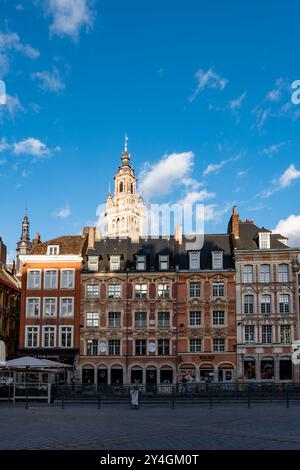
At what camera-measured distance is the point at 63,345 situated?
182ft

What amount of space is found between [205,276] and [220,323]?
14.7ft

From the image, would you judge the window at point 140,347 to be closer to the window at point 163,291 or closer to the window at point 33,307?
the window at point 163,291

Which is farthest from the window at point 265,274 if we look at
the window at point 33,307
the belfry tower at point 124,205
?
the belfry tower at point 124,205

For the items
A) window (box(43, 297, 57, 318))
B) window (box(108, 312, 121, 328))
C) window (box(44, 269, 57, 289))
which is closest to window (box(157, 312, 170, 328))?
window (box(108, 312, 121, 328))

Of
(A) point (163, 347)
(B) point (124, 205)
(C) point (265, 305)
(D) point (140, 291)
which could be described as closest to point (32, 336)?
(D) point (140, 291)

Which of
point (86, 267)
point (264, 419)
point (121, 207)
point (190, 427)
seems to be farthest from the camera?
point (121, 207)

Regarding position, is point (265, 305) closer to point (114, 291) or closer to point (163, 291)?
point (163, 291)

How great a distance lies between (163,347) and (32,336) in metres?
12.2

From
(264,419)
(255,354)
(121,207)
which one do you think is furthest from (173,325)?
(121,207)

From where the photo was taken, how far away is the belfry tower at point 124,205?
158 metres

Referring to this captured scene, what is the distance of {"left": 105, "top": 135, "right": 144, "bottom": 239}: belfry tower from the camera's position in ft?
518

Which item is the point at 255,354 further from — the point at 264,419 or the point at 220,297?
the point at 264,419

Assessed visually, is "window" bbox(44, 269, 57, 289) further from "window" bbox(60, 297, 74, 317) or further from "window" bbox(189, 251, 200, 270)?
"window" bbox(189, 251, 200, 270)
